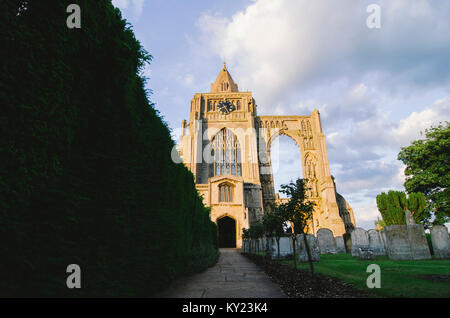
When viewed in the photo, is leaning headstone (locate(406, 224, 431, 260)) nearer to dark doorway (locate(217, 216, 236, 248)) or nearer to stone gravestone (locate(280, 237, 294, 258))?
stone gravestone (locate(280, 237, 294, 258))

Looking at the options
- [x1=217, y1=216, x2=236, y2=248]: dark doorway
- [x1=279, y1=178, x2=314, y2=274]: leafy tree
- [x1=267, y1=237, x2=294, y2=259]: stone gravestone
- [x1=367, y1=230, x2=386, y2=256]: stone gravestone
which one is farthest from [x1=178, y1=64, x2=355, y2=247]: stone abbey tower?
[x1=279, y1=178, x2=314, y2=274]: leafy tree

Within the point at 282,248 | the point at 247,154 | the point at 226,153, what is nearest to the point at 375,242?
the point at 282,248

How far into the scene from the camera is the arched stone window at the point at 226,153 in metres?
38.2

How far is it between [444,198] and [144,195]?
26.1m

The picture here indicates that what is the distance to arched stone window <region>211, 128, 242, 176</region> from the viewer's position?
3817cm

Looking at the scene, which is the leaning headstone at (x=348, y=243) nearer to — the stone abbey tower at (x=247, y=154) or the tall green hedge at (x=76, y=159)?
the stone abbey tower at (x=247, y=154)

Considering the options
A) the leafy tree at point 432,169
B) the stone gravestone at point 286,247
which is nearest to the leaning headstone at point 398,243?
the stone gravestone at point 286,247

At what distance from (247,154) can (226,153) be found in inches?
157

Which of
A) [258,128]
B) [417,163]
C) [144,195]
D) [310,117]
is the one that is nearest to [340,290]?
[144,195]

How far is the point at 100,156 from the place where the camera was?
310cm

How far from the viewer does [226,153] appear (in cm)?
3900

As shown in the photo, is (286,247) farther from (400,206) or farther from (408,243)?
(400,206)

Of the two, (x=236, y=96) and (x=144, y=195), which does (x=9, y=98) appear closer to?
(x=144, y=195)

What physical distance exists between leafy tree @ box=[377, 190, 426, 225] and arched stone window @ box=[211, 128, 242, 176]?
22.2 m
